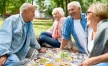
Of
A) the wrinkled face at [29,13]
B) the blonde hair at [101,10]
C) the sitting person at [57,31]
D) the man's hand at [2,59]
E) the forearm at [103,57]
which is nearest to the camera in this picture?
the forearm at [103,57]

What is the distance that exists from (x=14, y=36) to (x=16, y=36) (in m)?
0.04

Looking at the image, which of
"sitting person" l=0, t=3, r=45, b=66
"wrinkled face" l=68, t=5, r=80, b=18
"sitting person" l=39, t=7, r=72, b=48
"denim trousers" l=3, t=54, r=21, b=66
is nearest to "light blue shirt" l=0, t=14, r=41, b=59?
"sitting person" l=0, t=3, r=45, b=66

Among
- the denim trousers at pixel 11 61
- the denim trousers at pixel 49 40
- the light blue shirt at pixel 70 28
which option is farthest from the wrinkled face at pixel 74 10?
the denim trousers at pixel 11 61

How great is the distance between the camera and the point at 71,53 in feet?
17.7

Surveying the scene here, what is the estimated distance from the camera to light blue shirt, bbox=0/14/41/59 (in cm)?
422

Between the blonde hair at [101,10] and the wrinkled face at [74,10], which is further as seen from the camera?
the wrinkled face at [74,10]

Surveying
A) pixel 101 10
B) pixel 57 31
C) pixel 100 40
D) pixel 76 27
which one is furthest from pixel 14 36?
pixel 100 40

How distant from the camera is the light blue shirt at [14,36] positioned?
422 centimetres

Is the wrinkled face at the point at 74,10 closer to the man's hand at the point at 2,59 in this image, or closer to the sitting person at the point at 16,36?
the sitting person at the point at 16,36

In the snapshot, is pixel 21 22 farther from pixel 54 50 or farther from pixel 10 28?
pixel 54 50

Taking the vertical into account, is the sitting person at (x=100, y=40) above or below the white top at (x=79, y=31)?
above

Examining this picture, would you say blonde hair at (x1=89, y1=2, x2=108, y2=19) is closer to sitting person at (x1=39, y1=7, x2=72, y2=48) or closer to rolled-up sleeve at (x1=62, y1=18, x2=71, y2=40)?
rolled-up sleeve at (x1=62, y1=18, x2=71, y2=40)

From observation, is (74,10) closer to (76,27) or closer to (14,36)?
(76,27)

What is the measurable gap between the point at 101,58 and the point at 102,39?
0.71 ft
